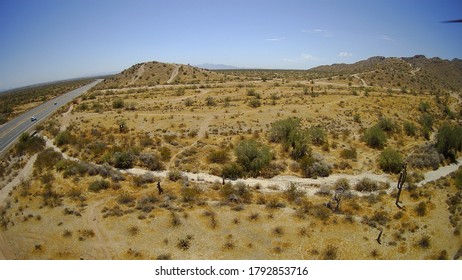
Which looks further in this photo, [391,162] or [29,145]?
[29,145]

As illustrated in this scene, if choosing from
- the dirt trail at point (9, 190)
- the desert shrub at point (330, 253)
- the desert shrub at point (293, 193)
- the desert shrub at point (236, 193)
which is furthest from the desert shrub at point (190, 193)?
the dirt trail at point (9, 190)

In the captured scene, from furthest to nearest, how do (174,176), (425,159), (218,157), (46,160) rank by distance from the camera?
(218,157), (46,160), (425,159), (174,176)

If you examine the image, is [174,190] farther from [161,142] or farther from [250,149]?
[161,142]

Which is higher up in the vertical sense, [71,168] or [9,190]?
[71,168]

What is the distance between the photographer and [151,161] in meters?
22.8

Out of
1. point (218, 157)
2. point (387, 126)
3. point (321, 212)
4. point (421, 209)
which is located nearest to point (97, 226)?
point (321, 212)

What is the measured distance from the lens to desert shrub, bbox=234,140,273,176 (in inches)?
843

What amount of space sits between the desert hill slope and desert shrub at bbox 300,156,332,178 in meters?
55.4

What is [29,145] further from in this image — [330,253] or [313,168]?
[330,253]

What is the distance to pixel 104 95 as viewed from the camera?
59.8m

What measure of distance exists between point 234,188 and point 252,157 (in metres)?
4.17

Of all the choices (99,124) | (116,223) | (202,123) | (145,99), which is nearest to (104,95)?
(145,99)

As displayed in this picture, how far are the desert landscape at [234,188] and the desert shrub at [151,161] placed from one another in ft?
0.26

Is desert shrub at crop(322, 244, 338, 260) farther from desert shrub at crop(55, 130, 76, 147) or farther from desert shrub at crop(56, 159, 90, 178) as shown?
desert shrub at crop(55, 130, 76, 147)
